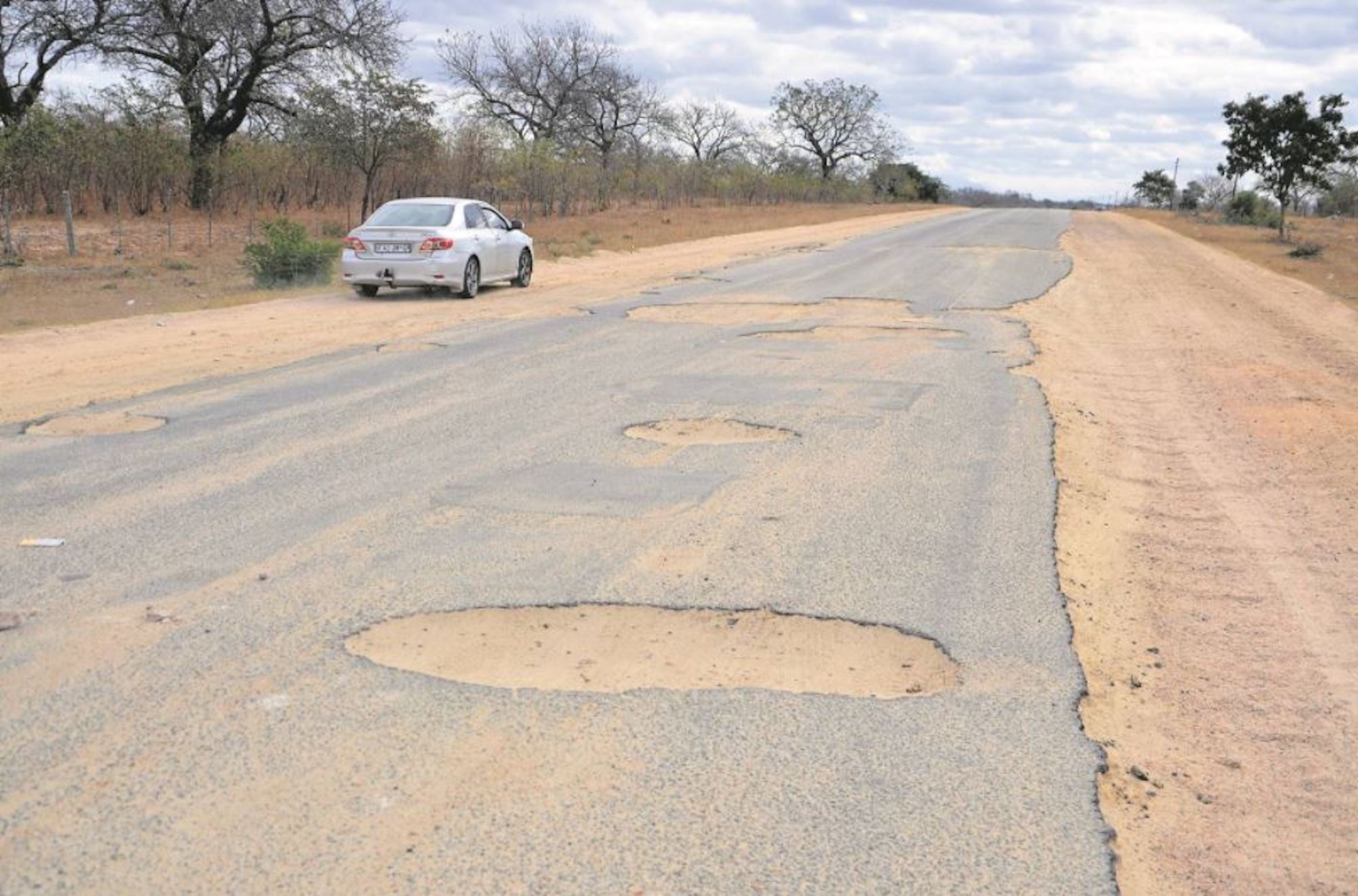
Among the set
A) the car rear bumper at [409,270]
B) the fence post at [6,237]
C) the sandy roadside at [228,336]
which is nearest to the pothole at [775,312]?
the sandy roadside at [228,336]

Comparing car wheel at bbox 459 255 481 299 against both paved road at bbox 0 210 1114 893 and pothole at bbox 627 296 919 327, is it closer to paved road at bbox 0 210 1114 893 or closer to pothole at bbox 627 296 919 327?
pothole at bbox 627 296 919 327

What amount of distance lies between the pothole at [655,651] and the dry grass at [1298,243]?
17409 millimetres

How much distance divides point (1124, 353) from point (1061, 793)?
1027cm

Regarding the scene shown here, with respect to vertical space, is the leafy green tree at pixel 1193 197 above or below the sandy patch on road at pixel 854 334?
above

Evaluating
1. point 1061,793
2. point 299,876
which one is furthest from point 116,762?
point 1061,793

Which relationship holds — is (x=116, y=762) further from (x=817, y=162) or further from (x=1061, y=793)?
(x=817, y=162)

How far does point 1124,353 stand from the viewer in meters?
12.7

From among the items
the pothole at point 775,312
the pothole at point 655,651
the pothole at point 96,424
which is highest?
the pothole at point 775,312

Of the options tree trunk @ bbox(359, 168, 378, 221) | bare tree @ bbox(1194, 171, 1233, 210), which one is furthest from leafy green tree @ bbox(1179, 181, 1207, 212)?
tree trunk @ bbox(359, 168, 378, 221)

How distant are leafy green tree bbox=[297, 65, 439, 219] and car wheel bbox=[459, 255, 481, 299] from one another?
15035 millimetres

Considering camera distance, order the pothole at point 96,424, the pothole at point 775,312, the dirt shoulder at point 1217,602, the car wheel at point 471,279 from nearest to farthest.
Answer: the dirt shoulder at point 1217,602 < the pothole at point 96,424 < the pothole at point 775,312 < the car wheel at point 471,279

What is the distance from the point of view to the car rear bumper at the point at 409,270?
54.4 feet

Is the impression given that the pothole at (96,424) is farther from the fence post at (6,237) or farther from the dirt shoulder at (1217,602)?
the fence post at (6,237)

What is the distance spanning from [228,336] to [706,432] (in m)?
7.15
